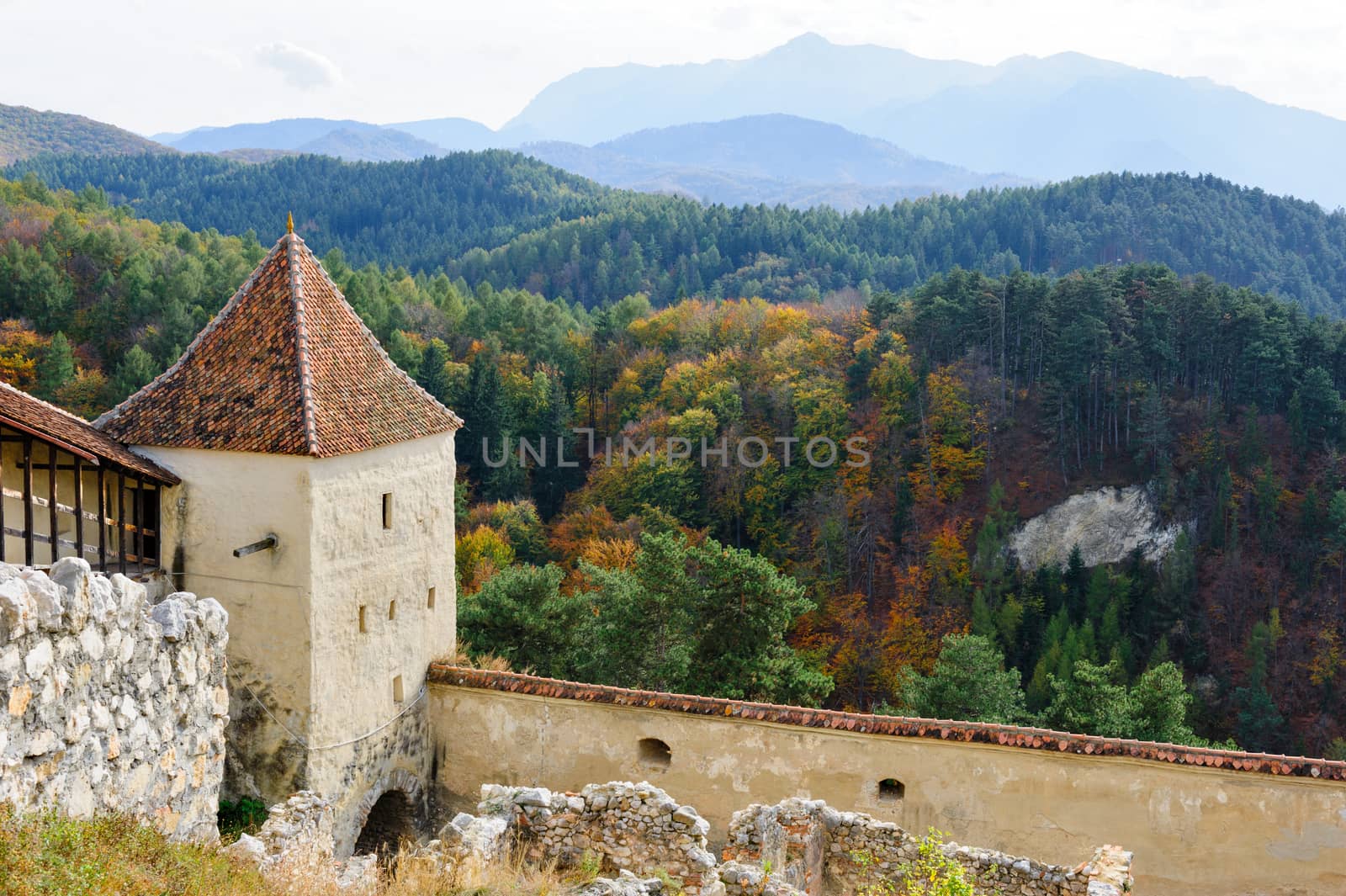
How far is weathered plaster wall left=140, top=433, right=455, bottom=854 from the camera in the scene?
806 inches

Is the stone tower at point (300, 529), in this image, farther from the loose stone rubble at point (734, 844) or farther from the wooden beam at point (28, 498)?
the loose stone rubble at point (734, 844)

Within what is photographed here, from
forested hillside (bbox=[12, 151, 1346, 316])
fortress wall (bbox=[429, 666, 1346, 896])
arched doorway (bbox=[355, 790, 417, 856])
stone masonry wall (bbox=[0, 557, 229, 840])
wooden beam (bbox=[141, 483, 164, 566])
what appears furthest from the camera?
forested hillside (bbox=[12, 151, 1346, 316])

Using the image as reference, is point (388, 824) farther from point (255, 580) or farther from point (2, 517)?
point (2, 517)

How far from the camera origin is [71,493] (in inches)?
789

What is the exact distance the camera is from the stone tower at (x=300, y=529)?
67.3 feet

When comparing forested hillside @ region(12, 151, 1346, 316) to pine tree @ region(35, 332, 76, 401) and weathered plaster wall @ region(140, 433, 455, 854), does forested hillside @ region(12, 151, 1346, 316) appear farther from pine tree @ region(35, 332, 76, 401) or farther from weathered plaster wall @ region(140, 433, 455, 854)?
weathered plaster wall @ region(140, 433, 455, 854)

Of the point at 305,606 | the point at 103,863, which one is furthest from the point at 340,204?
the point at 103,863

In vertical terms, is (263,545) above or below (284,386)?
below

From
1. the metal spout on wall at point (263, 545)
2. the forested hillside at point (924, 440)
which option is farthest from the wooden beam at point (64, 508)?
the forested hillside at point (924, 440)

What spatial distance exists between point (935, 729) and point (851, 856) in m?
3.57

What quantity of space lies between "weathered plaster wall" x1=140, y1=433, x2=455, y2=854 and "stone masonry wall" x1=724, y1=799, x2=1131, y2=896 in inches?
327

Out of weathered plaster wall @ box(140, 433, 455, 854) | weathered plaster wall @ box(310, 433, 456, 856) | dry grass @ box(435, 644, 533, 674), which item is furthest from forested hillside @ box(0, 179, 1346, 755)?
weathered plaster wall @ box(140, 433, 455, 854)

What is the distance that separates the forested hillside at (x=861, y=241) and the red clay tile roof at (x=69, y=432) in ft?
336

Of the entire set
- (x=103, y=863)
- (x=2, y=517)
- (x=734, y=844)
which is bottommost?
(x=734, y=844)
